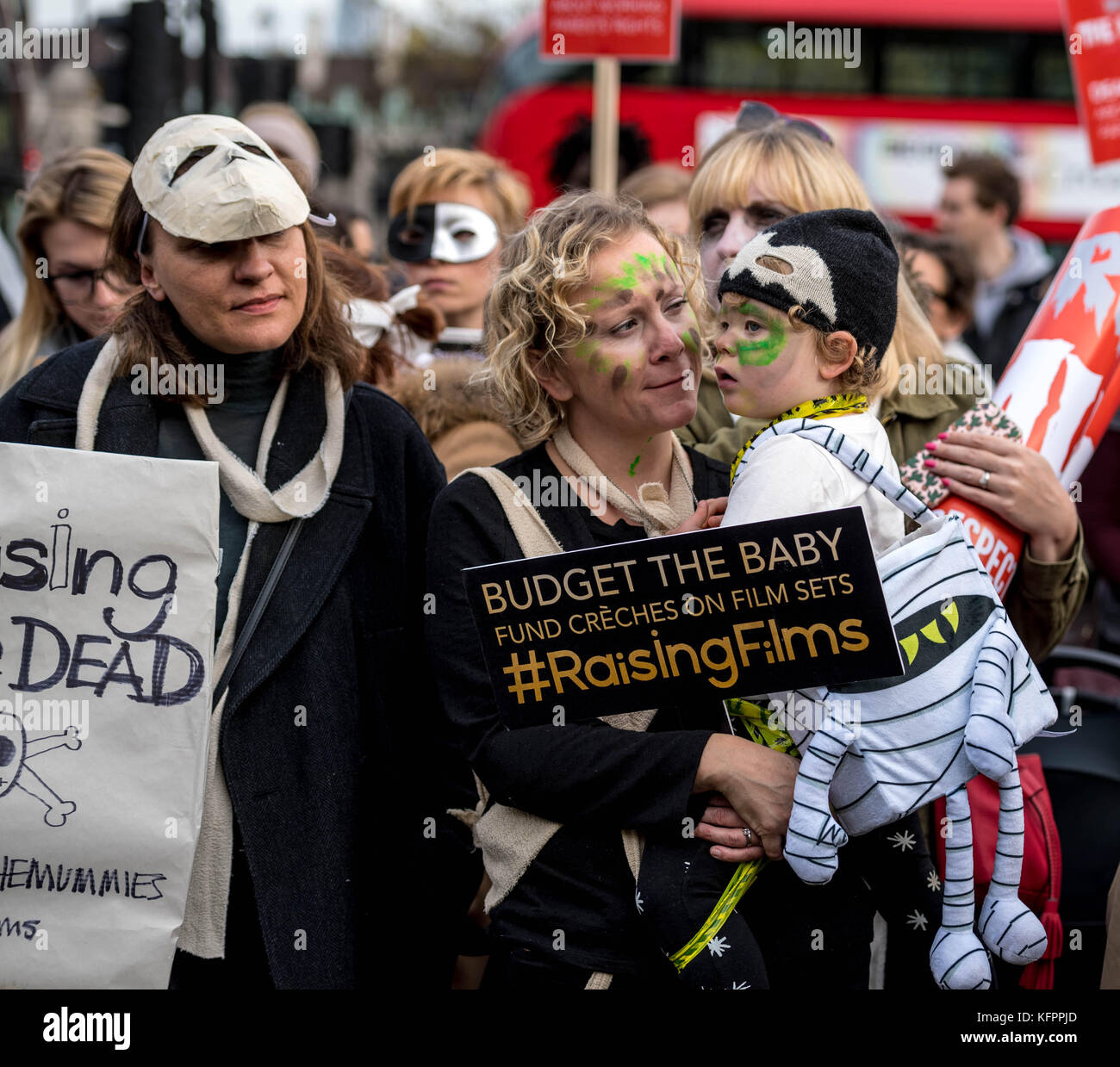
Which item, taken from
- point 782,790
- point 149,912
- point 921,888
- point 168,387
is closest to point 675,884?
point 782,790

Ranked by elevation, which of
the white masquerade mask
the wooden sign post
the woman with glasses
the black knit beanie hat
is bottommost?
the black knit beanie hat

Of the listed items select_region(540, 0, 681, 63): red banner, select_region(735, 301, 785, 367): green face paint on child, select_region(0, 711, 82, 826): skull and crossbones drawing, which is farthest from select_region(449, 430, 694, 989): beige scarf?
select_region(540, 0, 681, 63): red banner

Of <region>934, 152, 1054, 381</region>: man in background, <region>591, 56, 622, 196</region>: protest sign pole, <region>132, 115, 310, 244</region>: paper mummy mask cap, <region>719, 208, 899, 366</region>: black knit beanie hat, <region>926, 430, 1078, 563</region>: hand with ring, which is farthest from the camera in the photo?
<region>934, 152, 1054, 381</region>: man in background

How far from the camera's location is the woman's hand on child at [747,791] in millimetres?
2166

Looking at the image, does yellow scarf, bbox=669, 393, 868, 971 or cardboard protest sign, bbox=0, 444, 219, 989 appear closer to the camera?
yellow scarf, bbox=669, 393, 868, 971

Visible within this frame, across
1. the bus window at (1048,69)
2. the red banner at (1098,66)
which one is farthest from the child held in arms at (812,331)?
the bus window at (1048,69)

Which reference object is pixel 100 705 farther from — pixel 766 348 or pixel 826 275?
pixel 826 275

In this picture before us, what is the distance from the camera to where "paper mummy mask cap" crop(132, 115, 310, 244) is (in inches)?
101

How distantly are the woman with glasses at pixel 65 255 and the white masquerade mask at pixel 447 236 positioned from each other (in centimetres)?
97

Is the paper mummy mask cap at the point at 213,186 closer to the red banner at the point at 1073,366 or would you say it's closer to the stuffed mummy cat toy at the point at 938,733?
the stuffed mummy cat toy at the point at 938,733

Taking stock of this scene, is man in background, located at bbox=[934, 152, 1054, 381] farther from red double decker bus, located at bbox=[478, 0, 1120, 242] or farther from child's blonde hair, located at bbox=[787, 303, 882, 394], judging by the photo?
red double decker bus, located at bbox=[478, 0, 1120, 242]

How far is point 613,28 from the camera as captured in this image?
549cm

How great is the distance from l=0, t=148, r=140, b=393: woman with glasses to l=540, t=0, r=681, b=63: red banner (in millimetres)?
2111

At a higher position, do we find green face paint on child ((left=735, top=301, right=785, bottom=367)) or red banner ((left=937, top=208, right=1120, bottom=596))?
red banner ((left=937, top=208, right=1120, bottom=596))
